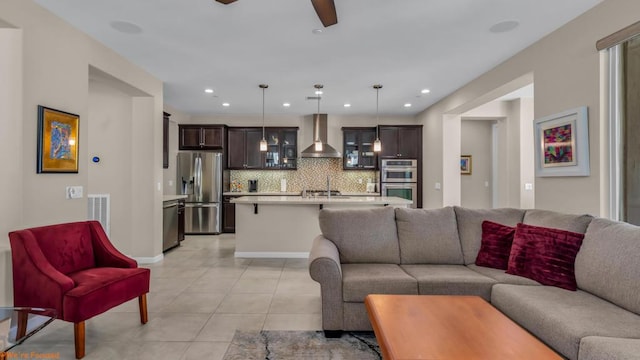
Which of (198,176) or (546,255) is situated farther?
(198,176)

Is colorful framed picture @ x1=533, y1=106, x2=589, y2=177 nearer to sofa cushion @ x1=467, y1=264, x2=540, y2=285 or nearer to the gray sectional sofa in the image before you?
the gray sectional sofa

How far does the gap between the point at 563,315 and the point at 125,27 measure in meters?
4.15

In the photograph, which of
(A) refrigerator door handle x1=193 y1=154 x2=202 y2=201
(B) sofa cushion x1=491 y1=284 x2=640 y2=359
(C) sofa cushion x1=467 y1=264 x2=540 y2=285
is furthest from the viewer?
(A) refrigerator door handle x1=193 y1=154 x2=202 y2=201

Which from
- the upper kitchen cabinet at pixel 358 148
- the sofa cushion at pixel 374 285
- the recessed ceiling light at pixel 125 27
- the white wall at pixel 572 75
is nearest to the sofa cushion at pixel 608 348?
the sofa cushion at pixel 374 285


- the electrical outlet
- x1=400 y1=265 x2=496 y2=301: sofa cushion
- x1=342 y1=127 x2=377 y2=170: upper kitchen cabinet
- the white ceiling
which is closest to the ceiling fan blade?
the white ceiling

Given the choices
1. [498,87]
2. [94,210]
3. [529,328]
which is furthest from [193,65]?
[529,328]

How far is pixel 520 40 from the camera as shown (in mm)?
3387

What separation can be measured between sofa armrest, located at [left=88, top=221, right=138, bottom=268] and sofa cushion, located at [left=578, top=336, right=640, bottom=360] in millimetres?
3072

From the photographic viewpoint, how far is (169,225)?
525cm

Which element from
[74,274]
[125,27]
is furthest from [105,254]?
[125,27]

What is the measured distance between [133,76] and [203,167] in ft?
9.70

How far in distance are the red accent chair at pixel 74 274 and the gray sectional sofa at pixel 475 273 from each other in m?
1.50

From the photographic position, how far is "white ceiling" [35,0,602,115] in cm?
272

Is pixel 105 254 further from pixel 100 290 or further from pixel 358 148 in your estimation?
pixel 358 148
